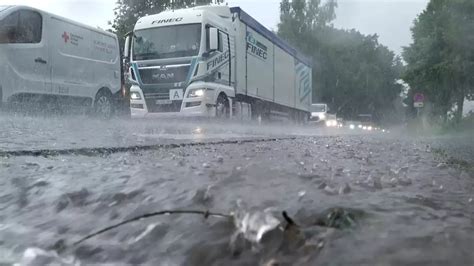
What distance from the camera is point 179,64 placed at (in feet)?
34.8

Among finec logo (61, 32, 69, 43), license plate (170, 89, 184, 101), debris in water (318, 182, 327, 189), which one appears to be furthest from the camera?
license plate (170, 89, 184, 101)

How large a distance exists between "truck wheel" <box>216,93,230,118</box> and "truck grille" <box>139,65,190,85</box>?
1.03 meters

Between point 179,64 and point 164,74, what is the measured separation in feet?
1.58

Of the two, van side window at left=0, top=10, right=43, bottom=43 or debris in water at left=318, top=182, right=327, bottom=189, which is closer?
debris in water at left=318, top=182, right=327, bottom=189

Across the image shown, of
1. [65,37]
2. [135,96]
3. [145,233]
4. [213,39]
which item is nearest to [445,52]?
[213,39]

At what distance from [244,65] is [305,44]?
3132 cm

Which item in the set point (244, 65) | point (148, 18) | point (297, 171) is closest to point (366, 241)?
point (297, 171)

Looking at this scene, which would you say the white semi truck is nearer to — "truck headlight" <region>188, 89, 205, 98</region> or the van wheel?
"truck headlight" <region>188, 89, 205, 98</region>


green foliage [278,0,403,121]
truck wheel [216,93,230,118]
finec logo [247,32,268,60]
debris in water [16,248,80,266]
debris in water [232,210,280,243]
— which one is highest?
green foliage [278,0,403,121]

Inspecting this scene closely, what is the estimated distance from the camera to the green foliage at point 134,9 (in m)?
27.0

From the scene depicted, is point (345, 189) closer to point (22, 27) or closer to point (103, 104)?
point (22, 27)

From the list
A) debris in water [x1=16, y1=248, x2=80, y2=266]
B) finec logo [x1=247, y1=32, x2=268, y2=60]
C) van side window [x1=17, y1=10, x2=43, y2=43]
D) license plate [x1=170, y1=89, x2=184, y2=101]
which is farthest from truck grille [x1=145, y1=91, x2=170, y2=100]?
debris in water [x1=16, y1=248, x2=80, y2=266]

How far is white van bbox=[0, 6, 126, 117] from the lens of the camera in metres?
8.19

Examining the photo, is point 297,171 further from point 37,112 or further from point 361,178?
point 37,112
